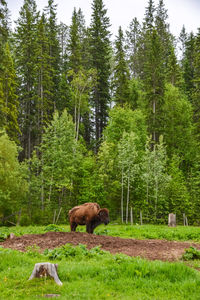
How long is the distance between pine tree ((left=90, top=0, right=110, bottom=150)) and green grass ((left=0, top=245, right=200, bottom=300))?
3989 cm

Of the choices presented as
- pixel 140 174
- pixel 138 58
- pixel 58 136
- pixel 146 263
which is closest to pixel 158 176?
pixel 140 174

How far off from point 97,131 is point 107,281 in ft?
140

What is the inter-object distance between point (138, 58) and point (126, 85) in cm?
1878

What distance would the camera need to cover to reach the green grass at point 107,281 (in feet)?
18.6

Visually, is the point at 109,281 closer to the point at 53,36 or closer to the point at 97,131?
the point at 97,131

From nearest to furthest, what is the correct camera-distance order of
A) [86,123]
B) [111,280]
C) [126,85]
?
[111,280], [126,85], [86,123]

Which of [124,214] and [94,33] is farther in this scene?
[94,33]

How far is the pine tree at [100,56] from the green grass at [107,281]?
39.9 metres

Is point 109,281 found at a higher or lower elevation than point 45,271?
lower

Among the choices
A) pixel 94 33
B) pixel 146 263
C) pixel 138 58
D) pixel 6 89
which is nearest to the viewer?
pixel 146 263

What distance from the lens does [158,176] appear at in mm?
29484

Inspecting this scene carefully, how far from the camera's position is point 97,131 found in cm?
4866

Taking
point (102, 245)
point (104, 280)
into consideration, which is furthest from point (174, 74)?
point (104, 280)

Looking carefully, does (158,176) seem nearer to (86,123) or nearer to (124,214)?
(124,214)
